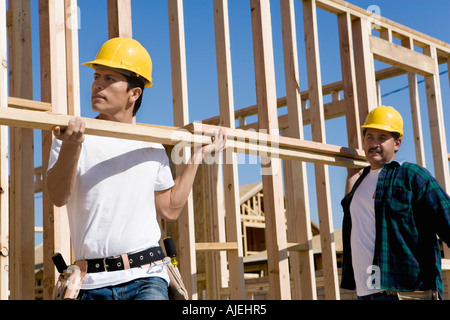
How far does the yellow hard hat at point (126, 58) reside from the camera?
2955 mm

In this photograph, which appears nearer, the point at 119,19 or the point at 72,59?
the point at 72,59

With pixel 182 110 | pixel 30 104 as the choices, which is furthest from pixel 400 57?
pixel 30 104

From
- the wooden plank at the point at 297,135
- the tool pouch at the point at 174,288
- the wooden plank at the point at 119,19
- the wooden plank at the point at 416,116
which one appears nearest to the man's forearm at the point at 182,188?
the tool pouch at the point at 174,288

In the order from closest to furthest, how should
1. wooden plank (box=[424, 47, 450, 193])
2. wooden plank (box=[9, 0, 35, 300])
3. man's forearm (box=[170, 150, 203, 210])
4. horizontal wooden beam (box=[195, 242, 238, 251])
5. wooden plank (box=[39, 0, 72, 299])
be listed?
man's forearm (box=[170, 150, 203, 210]), wooden plank (box=[39, 0, 72, 299]), wooden plank (box=[9, 0, 35, 300]), horizontal wooden beam (box=[195, 242, 238, 251]), wooden plank (box=[424, 47, 450, 193])

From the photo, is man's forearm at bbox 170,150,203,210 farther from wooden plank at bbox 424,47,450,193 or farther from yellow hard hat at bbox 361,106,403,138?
wooden plank at bbox 424,47,450,193

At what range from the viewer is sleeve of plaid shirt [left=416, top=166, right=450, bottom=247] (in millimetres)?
3939

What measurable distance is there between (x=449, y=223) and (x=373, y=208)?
49 cm

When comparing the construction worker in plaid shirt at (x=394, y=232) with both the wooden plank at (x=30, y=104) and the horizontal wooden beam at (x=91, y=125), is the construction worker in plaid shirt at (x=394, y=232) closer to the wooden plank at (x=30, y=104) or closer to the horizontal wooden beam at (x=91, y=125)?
the horizontal wooden beam at (x=91, y=125)

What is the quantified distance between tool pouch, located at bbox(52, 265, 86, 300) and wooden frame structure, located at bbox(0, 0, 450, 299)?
603 millimetres

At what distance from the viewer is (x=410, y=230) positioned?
402cm

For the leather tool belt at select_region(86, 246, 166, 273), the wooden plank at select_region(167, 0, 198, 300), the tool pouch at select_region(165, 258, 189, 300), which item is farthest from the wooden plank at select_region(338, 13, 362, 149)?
the leather tool belt at select_region(86, 246, 166, 273)

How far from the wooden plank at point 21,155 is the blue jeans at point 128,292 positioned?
1822 mm

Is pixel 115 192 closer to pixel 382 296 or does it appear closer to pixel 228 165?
pixel 382 296

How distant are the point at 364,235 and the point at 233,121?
1393mm
